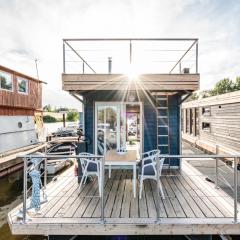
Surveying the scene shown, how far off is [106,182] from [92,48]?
12.3ft

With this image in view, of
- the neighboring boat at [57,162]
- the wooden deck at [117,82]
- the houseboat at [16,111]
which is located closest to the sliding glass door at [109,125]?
the wooden deck at [117,82]

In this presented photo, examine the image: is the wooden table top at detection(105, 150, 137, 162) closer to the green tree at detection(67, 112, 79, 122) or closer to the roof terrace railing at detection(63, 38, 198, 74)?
the roof terrace railing at detection(63, 38, 198, 74)

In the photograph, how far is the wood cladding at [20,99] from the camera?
14808 millimetres

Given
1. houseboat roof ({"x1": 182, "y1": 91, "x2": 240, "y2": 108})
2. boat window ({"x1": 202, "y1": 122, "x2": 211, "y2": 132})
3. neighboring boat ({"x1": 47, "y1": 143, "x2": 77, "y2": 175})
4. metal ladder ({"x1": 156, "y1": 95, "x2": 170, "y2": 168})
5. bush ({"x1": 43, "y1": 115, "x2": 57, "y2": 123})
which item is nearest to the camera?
metal ladder ({"x1": 156, "y1": 95, "x2": 170, "y2": 168})

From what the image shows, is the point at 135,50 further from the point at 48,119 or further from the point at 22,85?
the point at 48,119

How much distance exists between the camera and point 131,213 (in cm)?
456

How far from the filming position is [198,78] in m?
6.15

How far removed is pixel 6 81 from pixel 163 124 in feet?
37.4

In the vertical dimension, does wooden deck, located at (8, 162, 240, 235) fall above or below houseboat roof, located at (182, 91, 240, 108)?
below

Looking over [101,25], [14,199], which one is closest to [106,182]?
[14,199]

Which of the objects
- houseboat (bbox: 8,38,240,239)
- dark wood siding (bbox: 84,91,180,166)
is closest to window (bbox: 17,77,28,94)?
houseboat (bbox: 8,38,240,239)

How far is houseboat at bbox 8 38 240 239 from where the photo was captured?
4.16 metres

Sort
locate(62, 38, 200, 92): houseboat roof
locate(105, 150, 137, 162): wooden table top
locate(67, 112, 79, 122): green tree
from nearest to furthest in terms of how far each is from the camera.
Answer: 1. locate(105, 150, 137, 162): wooden table top
2. locate(62, 38, 200, 92): houseboat roof
3. locate(67, 112, 79, 122): green tree

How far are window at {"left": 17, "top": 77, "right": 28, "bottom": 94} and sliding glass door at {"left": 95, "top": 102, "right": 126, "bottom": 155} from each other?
36.3 feet
